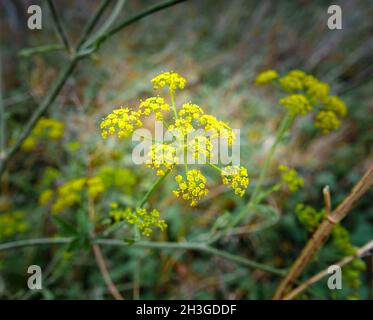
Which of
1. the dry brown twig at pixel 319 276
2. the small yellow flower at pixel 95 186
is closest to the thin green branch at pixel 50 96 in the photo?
the small yellow flower at pixel 95 186

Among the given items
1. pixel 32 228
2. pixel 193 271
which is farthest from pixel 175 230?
pixel 32 228

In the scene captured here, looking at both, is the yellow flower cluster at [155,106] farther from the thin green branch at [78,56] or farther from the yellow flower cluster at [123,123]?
the thin green branch at [78,56]

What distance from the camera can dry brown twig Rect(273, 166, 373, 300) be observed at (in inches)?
59.7

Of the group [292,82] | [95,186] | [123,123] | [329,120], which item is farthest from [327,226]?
[95,186]

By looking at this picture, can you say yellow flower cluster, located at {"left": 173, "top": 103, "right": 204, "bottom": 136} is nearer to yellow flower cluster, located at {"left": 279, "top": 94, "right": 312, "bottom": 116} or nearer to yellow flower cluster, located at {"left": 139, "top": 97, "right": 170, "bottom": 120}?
yellow flower cluster, located at {"left": 139, "top": 97, "right": 170, "bottom": 120}

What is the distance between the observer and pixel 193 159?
1.25 metres

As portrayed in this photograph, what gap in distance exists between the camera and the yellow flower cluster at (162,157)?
114 cm

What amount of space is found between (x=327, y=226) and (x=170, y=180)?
2.26 metres

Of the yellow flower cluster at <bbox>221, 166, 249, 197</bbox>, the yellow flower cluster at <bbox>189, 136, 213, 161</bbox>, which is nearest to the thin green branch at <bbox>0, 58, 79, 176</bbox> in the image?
the yellow flower cluster at <bbox>189, 136, 213, 161</bbox>

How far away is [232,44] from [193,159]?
6174 mm

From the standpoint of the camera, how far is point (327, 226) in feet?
5.47

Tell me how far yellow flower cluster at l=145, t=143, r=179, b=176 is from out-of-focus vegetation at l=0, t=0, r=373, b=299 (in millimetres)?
735

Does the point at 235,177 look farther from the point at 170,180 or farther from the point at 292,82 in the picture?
the point at 170,180
